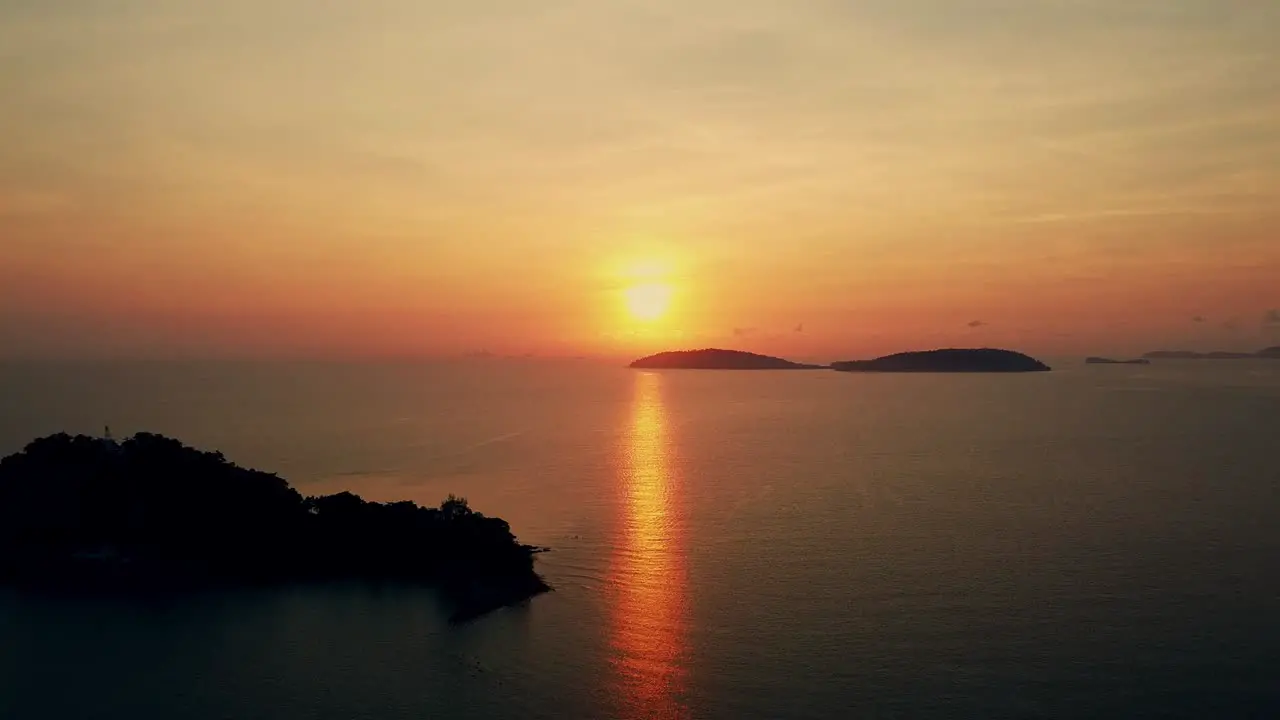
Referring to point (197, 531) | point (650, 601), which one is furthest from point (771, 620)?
point (197, 531)

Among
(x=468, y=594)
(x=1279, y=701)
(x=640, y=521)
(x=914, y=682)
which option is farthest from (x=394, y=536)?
(x=1279, y=701)

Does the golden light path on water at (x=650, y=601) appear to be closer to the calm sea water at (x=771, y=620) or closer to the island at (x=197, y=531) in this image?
the calm sea water at (x=771, y=620)

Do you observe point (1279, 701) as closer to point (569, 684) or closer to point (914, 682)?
point (914, 682)

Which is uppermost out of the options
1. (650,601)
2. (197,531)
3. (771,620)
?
(197,531)

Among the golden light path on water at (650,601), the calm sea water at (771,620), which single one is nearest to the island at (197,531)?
the calm sea water at (771,620)

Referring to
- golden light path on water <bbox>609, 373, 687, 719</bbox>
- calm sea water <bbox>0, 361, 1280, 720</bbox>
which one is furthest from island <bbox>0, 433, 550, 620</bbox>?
golden light path on water <bbox>609, 373, 687, 719</bbox>

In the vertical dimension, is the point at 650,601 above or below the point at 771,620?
above

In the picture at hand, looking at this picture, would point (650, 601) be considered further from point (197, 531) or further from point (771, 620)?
point (197, 531)
